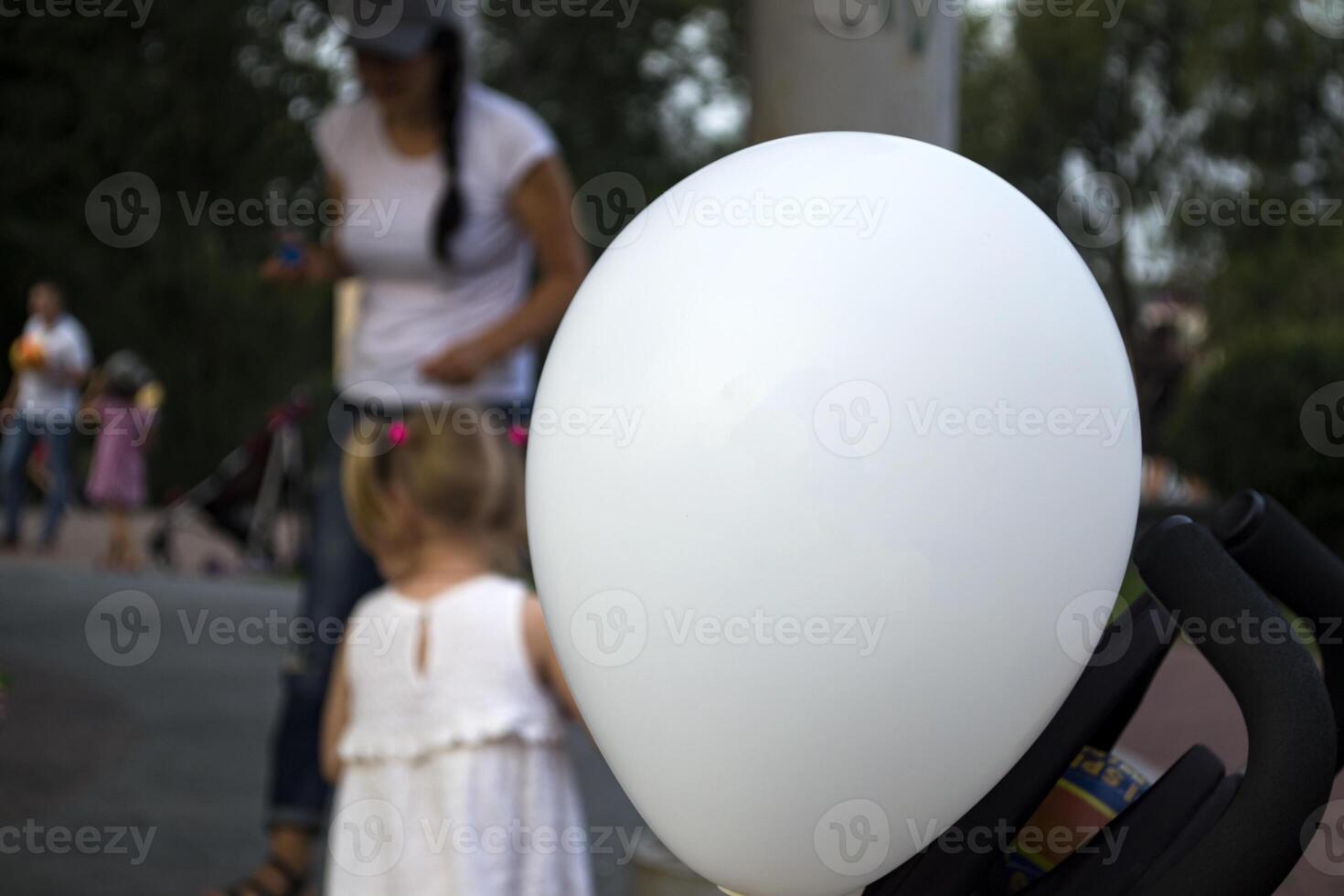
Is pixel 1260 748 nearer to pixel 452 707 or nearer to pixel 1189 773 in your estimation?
pixel 1189 773

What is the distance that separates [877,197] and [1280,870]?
0.54m

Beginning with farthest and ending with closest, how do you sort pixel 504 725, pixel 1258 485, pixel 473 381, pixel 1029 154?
1. pixel 1029 154
2. pixel 1258 485
3. pixel 473 381
4. pixel 504 725

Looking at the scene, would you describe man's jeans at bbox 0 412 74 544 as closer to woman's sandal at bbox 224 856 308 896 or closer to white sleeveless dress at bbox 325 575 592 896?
woman's sandal at bbox 224 856 308 896

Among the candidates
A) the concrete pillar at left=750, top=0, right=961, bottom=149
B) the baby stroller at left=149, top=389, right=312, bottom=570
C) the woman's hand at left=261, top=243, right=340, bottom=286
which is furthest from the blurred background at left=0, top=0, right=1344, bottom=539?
the baby stroller at left=149, top=389, right=312, bottom=570

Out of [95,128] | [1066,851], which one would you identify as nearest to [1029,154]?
[95,128]

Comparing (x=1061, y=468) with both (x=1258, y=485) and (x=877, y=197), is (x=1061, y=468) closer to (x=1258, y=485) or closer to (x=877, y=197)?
(x=877, y=197)

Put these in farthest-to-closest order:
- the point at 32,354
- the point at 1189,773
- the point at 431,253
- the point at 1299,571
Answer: the point at 32,354 → the point at 431,253 → the point at 1299,571 → the point at 1189,773

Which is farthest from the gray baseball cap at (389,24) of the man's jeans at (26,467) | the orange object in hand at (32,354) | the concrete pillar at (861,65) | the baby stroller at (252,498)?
the man's jeans at (26,467)

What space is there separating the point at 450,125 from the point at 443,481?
74 cm

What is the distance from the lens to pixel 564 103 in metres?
22.3

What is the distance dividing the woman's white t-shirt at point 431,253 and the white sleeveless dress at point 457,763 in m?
0.49

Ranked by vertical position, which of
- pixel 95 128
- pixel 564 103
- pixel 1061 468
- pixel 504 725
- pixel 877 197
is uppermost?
pixel 564 103

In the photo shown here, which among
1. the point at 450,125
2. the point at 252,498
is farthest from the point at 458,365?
the point at 252,498

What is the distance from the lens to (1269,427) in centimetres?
998
